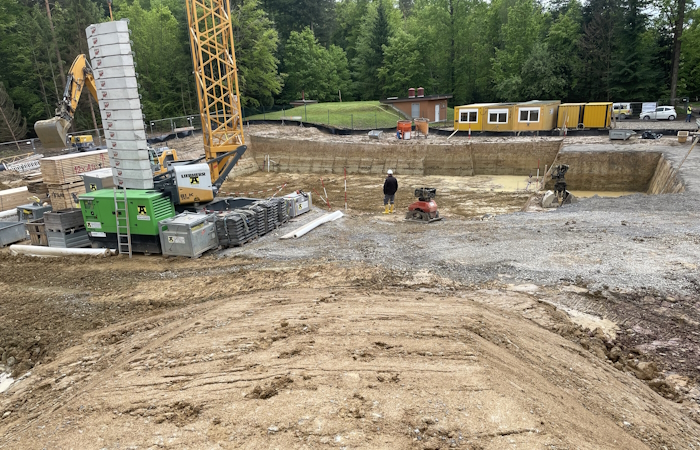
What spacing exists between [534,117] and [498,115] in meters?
2.50

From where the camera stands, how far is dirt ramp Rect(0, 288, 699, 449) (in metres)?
4.62

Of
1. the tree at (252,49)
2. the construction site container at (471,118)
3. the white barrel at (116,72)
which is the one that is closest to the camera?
the white barrel at (116,72)

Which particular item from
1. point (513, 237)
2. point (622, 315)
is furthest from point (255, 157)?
point (622, 315)

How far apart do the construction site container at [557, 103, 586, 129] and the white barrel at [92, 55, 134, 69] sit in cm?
2984

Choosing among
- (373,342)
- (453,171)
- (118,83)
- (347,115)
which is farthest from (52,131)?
(347,115)

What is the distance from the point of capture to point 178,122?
1672 inches

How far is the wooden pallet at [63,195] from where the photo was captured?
17.1 meters

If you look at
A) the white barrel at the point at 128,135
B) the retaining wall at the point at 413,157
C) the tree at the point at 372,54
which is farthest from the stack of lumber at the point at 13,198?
the tree at the point at 372,54

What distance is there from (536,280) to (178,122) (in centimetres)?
3910

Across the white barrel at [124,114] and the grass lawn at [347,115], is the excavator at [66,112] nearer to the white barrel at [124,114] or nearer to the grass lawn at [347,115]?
the white barrel at [124,114]

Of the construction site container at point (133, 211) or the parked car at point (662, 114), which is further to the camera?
the parked car at point (662, 114)

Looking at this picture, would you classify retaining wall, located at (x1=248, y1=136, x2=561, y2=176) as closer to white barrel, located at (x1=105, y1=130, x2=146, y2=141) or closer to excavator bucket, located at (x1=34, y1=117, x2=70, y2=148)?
excavator bucket, located at (x1=34, y1=117, x2=70, y2=148)

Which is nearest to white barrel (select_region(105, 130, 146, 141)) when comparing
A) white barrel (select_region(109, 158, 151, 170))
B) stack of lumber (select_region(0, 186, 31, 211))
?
white barrel (select_region(109, 158, 151, 170))

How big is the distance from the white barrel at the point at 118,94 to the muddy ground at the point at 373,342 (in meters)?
4.49
